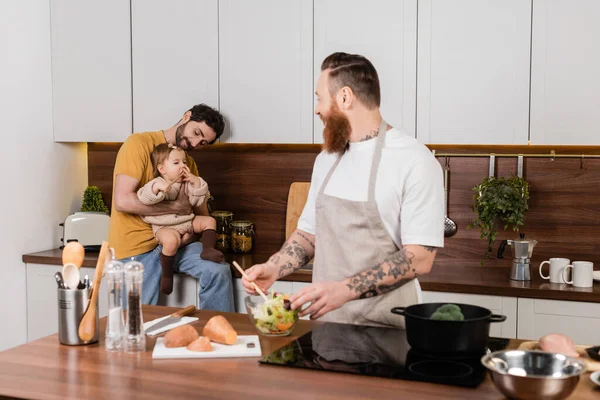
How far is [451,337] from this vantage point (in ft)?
6.10

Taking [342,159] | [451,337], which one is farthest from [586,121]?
[451,337]

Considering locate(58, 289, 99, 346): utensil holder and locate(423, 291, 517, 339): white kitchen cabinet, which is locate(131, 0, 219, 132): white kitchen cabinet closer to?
locate(423, 291, 517, 339): white kitchen cabinet

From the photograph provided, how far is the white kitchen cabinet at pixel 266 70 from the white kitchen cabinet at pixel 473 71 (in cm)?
60

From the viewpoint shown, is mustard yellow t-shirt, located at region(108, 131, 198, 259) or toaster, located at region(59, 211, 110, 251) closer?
mustard yellow t-shirt, located at region(108, 131, 198, 259)

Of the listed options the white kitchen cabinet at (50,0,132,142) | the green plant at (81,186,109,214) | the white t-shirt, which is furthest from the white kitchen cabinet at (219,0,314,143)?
the white t-shirt

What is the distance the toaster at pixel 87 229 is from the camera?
4.22 meters

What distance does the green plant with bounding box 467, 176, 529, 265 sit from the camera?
3.57 metres

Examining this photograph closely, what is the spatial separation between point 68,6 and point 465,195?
8.04 ft

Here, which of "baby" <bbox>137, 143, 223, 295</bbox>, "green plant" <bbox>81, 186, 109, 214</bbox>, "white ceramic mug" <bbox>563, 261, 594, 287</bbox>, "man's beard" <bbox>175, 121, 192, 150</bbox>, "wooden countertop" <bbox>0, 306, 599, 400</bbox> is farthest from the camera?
"green plant" <bbox>81, 186, 109, 214</bbox>

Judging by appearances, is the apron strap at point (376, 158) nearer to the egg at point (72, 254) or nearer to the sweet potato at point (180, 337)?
the sweet potato at point (180, 337)

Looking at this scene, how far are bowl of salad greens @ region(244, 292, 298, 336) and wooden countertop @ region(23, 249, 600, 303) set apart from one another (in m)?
1.38

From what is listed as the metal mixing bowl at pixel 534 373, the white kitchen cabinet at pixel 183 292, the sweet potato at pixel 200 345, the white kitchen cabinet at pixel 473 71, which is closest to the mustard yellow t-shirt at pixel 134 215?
the white kitchen cabinet at pixel 183 292

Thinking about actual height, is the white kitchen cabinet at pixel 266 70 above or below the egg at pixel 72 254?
above

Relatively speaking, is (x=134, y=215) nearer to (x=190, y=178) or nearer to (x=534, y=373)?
(x=190, y=178)
